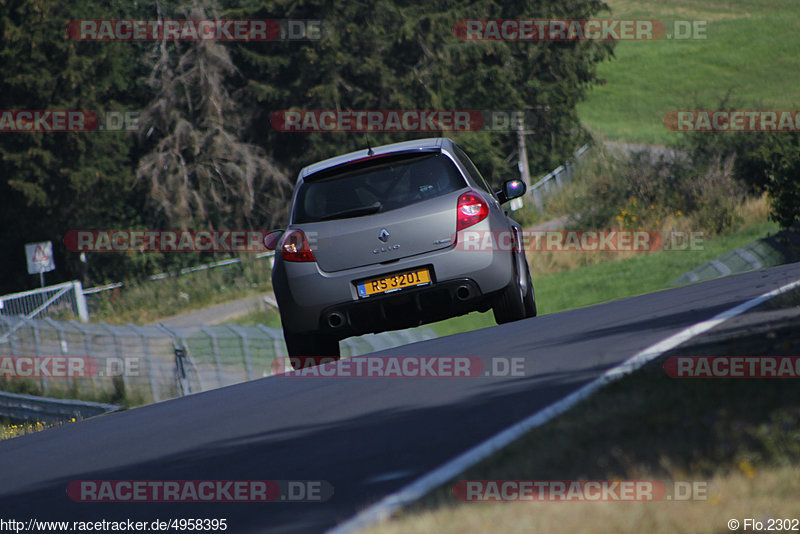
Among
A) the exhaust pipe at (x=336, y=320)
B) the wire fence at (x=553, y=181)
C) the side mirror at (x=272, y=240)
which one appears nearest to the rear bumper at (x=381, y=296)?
the exhaust pipe at (x=336, y=320)

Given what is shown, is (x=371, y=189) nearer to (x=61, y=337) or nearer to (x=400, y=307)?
(x=400, y=307)

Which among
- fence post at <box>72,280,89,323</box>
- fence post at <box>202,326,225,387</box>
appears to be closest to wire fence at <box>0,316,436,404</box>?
fence post at <box>202,326,225,387</box>

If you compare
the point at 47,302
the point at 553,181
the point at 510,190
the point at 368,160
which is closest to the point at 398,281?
the point at 368,160

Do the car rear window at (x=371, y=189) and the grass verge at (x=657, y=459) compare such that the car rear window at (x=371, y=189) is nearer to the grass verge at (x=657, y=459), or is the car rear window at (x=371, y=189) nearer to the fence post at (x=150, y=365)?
the grass verge at (x=657, y=459)

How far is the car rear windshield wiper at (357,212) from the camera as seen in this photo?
399 inches

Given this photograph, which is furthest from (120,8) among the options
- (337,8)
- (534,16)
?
(534,16)

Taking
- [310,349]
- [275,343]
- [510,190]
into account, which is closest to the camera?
[310,349]

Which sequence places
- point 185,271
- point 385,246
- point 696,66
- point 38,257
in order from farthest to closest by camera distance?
point 696,66
point 185,271
point 38,257
point 385,246

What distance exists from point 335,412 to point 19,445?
120 inches

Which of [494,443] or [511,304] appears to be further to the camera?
[511,304]

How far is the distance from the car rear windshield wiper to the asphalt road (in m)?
1.37

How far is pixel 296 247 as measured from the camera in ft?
33.6

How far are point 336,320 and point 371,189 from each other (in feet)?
3.96

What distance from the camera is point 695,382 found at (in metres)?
6.02
